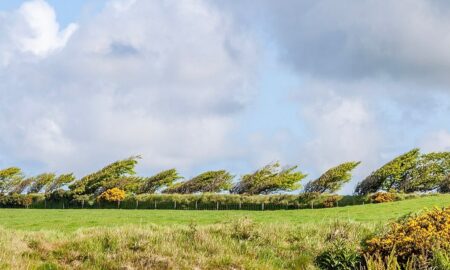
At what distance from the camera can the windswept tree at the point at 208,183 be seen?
73.4m

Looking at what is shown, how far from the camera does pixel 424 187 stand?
227ft

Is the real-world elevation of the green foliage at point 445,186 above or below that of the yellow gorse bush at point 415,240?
above

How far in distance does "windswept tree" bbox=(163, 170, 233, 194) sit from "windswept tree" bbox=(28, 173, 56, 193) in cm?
1768

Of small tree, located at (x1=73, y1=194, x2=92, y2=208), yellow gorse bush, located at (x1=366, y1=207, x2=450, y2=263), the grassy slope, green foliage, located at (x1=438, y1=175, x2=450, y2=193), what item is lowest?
yellow gorse bush, located at (x1=366, y1=207, x2=450, y2=263)

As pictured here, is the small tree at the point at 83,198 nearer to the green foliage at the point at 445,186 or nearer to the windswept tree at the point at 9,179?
the windswept tree at the point at 9,179

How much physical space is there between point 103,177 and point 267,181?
22.2m

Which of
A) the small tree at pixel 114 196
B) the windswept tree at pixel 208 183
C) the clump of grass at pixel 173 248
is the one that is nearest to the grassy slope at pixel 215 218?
the clump of grass at pixel 173 248

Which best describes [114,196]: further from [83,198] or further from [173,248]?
[173,248]

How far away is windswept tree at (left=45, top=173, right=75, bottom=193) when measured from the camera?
7700 cm

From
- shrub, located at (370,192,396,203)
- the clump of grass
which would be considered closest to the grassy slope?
the clump of grass

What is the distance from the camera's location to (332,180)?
2594 inches

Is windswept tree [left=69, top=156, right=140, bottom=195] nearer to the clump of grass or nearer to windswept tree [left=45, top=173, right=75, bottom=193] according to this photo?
windswept tree [left=45, top=173, right=75, bottom=193]

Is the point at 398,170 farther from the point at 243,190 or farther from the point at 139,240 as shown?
the point at 139,240

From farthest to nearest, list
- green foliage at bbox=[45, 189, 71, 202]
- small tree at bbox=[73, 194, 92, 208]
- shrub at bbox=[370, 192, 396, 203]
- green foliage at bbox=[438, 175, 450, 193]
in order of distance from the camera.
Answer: green foliage at bbox=[45, 189, 71, 202] → small tree at bbox=[73, 194, 92, 208] → green foliage at bbox=[438, 175, 450, 193] → shrub at bbox=[370, 192, 396, 203]
